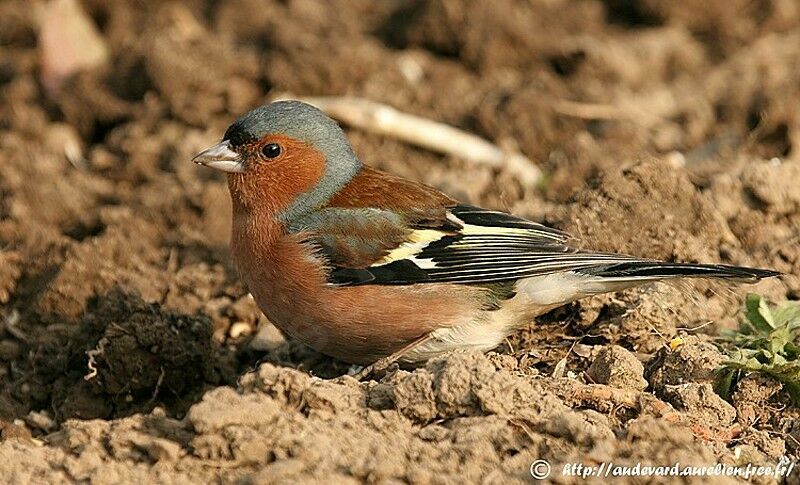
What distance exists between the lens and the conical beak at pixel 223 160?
257 inches

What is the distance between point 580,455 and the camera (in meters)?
4.76

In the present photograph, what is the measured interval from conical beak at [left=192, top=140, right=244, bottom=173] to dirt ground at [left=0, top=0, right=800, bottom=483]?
809 millimetres

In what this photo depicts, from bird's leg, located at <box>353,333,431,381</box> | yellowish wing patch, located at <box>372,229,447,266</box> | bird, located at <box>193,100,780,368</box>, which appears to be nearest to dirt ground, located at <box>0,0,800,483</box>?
bird, located at <box>193,100,780,368</box>

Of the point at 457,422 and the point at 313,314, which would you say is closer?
the point at 457,422

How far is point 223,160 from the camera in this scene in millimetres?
6531

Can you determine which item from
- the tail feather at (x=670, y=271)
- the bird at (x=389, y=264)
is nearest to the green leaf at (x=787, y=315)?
the tail feather at (x=670, y=271)

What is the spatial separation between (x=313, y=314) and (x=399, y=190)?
0.84 meters

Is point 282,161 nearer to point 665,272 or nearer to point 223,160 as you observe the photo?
point 223,160

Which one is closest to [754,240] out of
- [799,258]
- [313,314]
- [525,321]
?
[799,258]

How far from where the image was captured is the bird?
6082 millimetres

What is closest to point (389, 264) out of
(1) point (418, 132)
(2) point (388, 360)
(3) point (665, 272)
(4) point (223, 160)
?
(2) point (388, 360)

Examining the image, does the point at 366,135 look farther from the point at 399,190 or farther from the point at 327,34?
the point at 399,190

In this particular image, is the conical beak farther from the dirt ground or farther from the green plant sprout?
the green plant sprout

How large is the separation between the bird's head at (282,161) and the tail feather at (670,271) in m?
1.46
